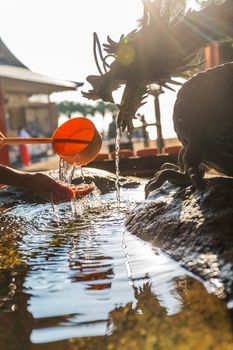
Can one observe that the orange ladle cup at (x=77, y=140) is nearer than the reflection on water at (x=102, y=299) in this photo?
No

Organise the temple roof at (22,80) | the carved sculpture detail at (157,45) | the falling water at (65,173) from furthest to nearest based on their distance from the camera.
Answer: the temple roof at (22,80) → the falling water at (65,173) → the carved sculpture detail at (157,45)

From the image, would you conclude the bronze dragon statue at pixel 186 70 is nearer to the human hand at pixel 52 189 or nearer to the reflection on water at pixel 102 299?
the human hand at pixel 52 189

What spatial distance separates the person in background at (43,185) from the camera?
2.51 metres

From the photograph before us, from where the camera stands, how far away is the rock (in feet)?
5.55

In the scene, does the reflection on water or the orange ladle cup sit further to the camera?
the orange ladle cup

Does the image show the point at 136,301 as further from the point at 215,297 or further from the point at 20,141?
the point at 20,141

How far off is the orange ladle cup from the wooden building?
10.5 meters

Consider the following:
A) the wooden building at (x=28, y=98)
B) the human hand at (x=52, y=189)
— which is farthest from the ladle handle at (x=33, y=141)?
the wooden building at (x=28, y=98)

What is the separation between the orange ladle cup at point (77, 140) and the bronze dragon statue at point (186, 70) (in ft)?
1.50

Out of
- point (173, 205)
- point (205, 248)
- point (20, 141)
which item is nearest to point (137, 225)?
point (173, 205)

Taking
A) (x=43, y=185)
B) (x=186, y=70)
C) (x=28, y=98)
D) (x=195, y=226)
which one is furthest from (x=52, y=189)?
(x=28, y=98)

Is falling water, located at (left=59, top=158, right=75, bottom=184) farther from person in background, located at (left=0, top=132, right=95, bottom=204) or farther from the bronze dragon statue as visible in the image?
the bronze dragon statue

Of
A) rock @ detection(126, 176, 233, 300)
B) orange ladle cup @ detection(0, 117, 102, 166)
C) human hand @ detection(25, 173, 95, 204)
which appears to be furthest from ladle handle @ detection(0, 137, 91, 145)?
rock @ detection(126, 176, 233, 300)

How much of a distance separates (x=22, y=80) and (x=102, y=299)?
1185cm
